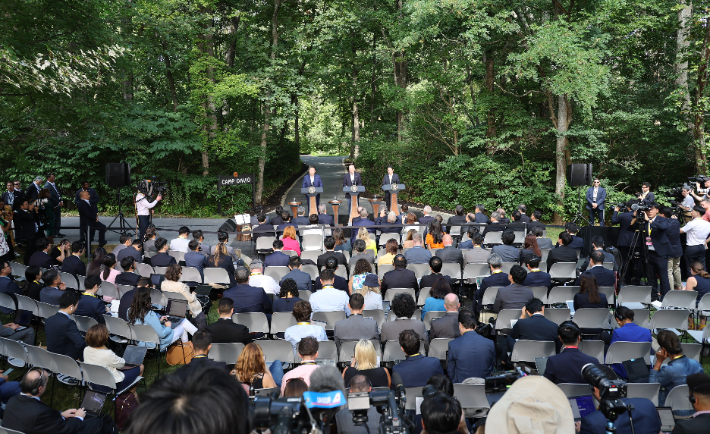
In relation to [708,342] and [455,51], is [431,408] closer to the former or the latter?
[708,342]

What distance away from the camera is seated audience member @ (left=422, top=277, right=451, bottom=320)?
641 centimetres

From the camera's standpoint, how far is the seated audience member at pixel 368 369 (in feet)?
14.2

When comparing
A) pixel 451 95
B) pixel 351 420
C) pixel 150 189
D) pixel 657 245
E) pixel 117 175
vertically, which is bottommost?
pixel 351 420

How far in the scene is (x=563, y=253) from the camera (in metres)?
8.27

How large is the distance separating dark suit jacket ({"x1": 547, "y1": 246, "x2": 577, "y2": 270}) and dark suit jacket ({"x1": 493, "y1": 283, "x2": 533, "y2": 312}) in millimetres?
2206

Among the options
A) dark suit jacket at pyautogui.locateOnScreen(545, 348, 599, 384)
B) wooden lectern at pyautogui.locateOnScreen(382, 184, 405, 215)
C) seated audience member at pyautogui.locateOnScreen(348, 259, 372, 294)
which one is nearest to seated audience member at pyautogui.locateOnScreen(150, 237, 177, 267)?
seated audience member at pyautogui.locateOnScreen(348, 259, 372, 294)

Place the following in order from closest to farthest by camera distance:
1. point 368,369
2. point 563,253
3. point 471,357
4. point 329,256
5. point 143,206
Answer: point 368,369 → point 471,357 → point 329,256 → point 563,253 → point 143,206

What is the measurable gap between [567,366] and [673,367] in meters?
1.03

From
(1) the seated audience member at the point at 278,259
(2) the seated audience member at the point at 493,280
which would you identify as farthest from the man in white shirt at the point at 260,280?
(2) the seated audience member at the point at 493,280

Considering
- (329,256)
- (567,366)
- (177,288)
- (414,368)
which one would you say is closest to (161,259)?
(177,288)

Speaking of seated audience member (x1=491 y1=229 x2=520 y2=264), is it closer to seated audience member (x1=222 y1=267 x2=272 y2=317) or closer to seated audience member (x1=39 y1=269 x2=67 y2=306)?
seated audience member (x1=222 y1=267 x2=272 y2=317)

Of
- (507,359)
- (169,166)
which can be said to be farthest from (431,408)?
(169,166)

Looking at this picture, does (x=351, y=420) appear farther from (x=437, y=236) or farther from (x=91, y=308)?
(x=437, y=236)

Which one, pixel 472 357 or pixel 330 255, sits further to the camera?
pixel 330 255
